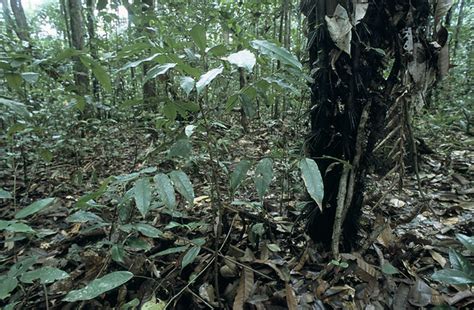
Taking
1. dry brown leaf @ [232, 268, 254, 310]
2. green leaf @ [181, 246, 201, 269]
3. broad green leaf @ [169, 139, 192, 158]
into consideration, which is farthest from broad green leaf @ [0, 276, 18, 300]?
dry brown leaf @ [232, 268, 254, 310]

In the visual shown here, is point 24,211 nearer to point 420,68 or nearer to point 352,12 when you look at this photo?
point 352,12

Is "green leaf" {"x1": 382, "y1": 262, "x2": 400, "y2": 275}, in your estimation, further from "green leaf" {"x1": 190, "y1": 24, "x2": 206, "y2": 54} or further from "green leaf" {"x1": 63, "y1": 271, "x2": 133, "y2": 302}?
"green leaf" {"x1": 190, "y1": 24, "x2": 206, "y2": 54}

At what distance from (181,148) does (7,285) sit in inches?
27.8

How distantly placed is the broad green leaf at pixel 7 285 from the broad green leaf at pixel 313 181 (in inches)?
38.8

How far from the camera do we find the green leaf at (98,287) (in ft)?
3.36

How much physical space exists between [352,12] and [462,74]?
21.3 feet

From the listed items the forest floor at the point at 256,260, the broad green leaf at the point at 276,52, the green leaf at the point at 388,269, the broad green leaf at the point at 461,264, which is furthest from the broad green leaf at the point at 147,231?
the broad green leaf at the point at 461,264

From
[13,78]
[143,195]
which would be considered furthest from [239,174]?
[13,78]

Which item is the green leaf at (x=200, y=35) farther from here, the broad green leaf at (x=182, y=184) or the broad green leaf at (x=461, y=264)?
the broad green leaf at (x=461, y=264)

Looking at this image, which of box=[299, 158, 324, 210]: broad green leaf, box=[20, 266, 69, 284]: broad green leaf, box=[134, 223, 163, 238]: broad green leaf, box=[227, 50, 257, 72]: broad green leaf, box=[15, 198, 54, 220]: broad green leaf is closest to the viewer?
box=[227, 50, 257, 72]: broad green leaf

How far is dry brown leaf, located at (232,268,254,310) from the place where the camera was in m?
1.27

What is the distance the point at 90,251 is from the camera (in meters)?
1.59

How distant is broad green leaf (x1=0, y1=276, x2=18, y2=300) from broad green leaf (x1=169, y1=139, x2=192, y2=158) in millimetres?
654

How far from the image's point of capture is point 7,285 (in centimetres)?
103
